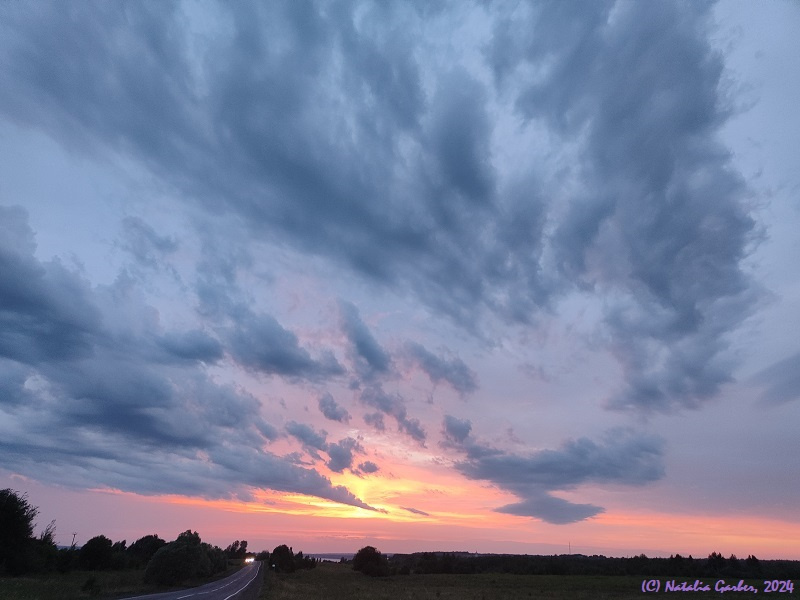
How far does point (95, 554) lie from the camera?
87875 millimetres

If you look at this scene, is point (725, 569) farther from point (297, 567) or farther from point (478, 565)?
point (297, 567)

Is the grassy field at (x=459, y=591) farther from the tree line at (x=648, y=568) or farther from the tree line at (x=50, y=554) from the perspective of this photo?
the tree line at (x=648, y=568)

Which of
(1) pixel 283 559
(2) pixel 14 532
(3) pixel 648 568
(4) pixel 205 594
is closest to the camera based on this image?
(4) pixel 205 594

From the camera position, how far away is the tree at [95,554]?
284ft

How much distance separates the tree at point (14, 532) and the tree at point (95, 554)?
23.2 m

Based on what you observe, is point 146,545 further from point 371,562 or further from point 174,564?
point 174,564

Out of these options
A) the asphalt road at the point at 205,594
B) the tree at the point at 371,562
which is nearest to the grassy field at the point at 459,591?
the asphalt road at the point at 205,594

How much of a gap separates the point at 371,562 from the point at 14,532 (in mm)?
83132

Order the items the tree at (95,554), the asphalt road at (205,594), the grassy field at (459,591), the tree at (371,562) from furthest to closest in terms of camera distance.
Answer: the tree at (371,562) → the tree at (95,554) → the grassy field at (459,591) → the asphalt road at (205,594)

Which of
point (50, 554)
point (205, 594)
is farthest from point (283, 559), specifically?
point (205, 594)

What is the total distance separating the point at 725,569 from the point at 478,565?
218ft

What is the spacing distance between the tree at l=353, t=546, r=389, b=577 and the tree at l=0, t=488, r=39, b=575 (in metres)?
79.0

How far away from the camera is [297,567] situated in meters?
152

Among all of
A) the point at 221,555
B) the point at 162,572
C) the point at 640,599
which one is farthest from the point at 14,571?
the point at 640,599
